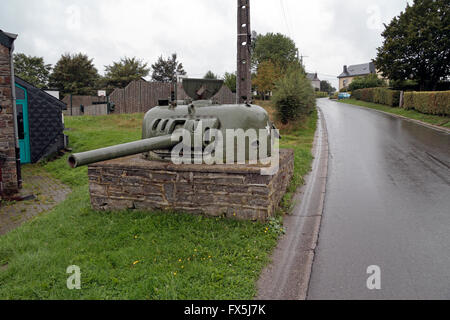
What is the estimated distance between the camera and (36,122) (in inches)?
536

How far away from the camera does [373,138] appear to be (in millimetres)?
15133

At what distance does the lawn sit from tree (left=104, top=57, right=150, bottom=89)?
4055 centimetres

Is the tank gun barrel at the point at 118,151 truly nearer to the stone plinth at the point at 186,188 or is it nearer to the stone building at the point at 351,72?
the stone plinth at the point at 186,188

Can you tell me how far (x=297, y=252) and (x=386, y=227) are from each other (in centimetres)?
182

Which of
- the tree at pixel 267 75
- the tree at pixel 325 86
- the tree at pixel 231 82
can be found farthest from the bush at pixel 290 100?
the tree at pixel 325 86

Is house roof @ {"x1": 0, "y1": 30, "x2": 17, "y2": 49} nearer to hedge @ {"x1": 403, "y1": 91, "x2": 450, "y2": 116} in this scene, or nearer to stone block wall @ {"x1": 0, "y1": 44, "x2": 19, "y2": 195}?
stone block wall @ {"x1": 0, "y1": 44, "x2": 19, "y2": 195}

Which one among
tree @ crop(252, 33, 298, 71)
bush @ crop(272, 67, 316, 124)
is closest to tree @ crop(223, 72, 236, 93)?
bush @ crop(272, 67, 316, 124)

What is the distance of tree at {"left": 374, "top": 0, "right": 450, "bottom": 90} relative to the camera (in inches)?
1045

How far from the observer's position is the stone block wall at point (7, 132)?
9.27 metres

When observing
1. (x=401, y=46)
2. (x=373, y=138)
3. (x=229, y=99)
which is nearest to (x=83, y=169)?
(x=373, y=138)

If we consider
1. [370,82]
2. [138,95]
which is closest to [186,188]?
[138,95]

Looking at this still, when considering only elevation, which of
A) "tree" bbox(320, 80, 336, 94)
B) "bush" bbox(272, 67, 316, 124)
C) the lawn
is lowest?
the lawn

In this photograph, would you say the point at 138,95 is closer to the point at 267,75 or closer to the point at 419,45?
the point at 267,75
